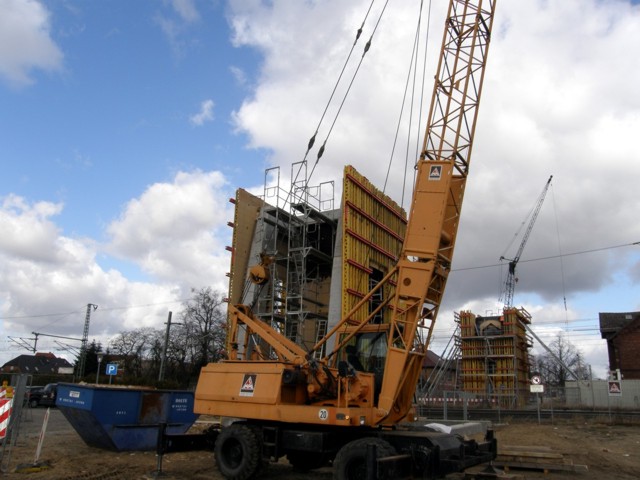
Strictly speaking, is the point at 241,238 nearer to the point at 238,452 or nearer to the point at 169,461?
the point at 169,461

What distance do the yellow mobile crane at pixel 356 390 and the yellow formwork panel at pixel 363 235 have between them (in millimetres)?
7743

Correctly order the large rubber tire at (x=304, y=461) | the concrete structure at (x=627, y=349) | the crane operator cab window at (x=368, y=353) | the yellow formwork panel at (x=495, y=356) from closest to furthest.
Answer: the crane operator cab window at (x=368, y=353) → the large rubber tire at (x=304, y=461) → the yellow formwork panel at (x=495, y=356) → the concrete structure at (x=627, y=349)

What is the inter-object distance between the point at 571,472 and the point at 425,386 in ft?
102

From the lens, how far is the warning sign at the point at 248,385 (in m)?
11.1

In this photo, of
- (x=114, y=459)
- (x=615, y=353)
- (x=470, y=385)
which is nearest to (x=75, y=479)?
(x=114, y=459)

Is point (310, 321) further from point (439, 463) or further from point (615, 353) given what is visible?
point (615, 353)

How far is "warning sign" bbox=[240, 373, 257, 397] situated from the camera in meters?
11.1

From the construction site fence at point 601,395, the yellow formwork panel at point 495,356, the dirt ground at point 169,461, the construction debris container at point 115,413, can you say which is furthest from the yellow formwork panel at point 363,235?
the yellow formwork panel at point 495,356

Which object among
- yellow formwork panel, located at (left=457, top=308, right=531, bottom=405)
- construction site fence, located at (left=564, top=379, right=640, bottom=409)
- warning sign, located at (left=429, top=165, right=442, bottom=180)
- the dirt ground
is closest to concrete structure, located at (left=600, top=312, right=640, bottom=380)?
yellow formwork panel, located at (left=457, top=308, right=531, bottom=405)

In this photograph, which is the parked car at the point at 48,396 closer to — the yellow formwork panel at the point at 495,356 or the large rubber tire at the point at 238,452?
the large rubber tire at the point at 238,452

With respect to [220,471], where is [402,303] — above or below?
above

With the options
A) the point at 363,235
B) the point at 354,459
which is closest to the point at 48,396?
the point at 363,235

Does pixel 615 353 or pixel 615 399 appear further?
pixel 615 353

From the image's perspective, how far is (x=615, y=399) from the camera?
38031mm
